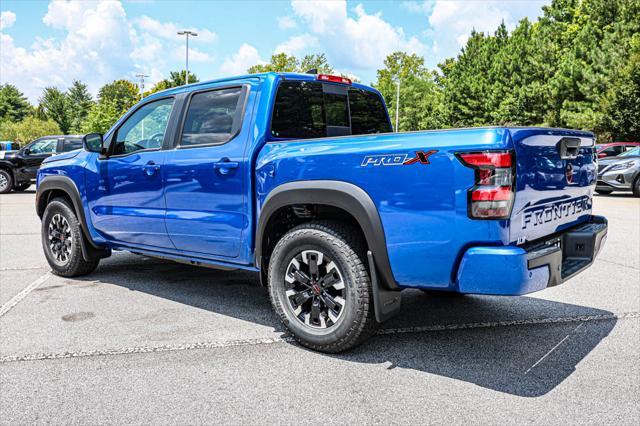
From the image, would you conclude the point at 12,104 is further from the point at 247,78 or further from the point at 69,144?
the point at 247,78

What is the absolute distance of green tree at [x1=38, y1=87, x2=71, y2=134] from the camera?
89.8 meters

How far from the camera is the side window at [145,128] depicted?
4934 mm

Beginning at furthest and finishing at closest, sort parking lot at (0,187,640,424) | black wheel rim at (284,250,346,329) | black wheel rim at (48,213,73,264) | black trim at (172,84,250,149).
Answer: black wheel rim at (48,213,73,264)
black trim at (172,84,250,149)
black wheel rim at (284,250,346,329)
parking lot at (0,187,640,424)

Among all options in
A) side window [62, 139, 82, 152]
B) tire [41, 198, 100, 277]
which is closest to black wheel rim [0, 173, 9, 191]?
side window [62, 139, 82, 152]

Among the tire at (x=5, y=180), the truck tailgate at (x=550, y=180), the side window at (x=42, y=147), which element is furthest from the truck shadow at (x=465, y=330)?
the tire at (x=5, y=180)

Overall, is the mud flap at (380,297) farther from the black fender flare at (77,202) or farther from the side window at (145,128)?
the black fender flare at (77,202)

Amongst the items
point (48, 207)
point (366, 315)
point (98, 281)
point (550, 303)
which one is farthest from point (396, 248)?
point (48, 207)

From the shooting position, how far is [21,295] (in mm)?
5258

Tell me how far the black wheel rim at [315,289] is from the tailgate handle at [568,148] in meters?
1.60

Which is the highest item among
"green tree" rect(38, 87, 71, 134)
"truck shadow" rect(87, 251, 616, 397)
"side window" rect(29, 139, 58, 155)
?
"green tree" rect(38, 87, 71, 134)

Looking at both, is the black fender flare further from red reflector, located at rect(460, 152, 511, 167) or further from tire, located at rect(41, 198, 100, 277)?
red reflector, located at rect(460, 152, 511, 167)

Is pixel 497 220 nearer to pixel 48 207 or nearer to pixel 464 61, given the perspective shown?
pixel 48 207

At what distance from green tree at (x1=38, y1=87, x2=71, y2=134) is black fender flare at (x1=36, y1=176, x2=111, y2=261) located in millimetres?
92299

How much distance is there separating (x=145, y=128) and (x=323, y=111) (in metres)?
1.71
